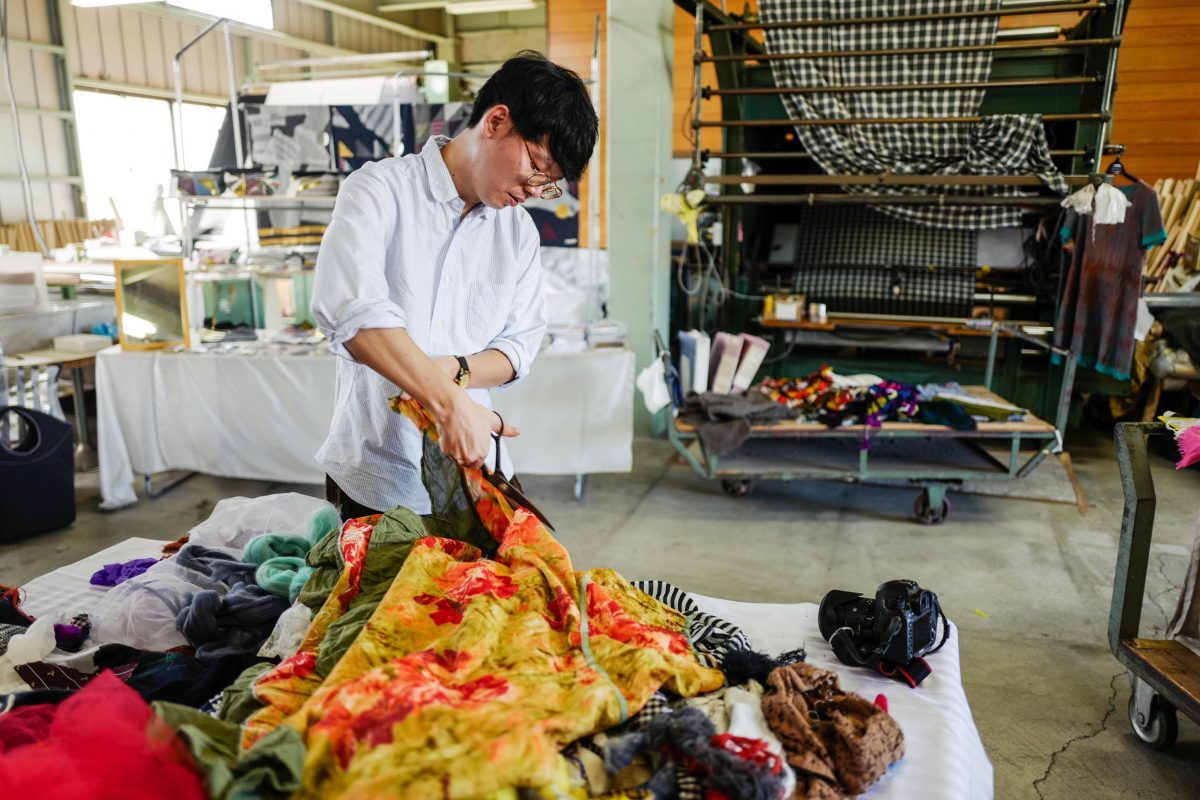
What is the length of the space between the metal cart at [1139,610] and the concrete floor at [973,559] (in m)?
0.12

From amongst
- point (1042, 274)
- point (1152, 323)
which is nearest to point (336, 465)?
point (1042, 274)

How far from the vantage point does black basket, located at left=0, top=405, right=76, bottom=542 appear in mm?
3811

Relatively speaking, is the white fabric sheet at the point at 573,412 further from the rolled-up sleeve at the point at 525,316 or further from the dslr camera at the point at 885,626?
the dslr camera at the point at 885,626

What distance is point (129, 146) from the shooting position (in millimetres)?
10961

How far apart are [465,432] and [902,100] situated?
4002 mm

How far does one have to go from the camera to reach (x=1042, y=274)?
5105mm

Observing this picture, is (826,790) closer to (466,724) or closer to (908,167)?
(466,724)

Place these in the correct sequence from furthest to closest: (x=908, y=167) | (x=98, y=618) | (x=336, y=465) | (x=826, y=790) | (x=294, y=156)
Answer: (x=294, y=156)
(x=908, y=167)
(x=336, y=465)
(x=98, y=618)
(x=826, y=790)

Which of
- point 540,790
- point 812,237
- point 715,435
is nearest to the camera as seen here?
point 540,790

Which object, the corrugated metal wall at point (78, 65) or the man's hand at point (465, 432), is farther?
the corrugated metal wall at point (78, 65)

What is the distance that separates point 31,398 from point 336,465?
4131mm

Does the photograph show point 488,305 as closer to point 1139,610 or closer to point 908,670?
point 908,670

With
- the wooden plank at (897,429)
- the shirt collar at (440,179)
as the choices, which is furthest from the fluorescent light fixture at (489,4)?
the shirt collar at (440,179)

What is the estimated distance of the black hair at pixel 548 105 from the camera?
5.31 ft
